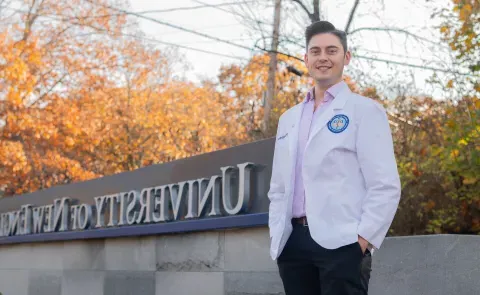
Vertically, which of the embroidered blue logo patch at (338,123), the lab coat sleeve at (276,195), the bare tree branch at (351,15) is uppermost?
the bare tree branch at (351,15)

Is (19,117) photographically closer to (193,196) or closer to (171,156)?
(171,156)

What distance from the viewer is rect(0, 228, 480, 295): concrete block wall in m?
4.61

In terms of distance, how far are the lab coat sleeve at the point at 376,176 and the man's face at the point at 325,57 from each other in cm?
26

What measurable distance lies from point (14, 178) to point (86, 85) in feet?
11.5

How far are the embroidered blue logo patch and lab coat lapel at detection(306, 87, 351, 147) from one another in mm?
21

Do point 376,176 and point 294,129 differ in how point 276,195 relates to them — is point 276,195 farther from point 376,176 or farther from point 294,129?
point 376,176

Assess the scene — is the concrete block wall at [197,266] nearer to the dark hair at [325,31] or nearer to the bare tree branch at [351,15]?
the dark hair at [325,31]

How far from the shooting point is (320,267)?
310 cm

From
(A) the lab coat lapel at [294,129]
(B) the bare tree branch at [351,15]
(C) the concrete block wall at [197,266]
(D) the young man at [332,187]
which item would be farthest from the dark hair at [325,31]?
(B) the bare tree branch at [351,15]

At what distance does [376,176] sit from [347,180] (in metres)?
0.13

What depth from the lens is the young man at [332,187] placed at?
9.96 feet

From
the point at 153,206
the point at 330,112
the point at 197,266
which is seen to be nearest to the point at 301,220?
the point at 330,112

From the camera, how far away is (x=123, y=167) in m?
26.4

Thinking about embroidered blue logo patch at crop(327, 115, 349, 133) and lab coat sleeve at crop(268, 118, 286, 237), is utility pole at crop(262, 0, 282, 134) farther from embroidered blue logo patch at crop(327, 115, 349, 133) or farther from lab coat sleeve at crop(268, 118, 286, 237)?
embroidered blue logo patch at crop(327, 115, 349, 133)
